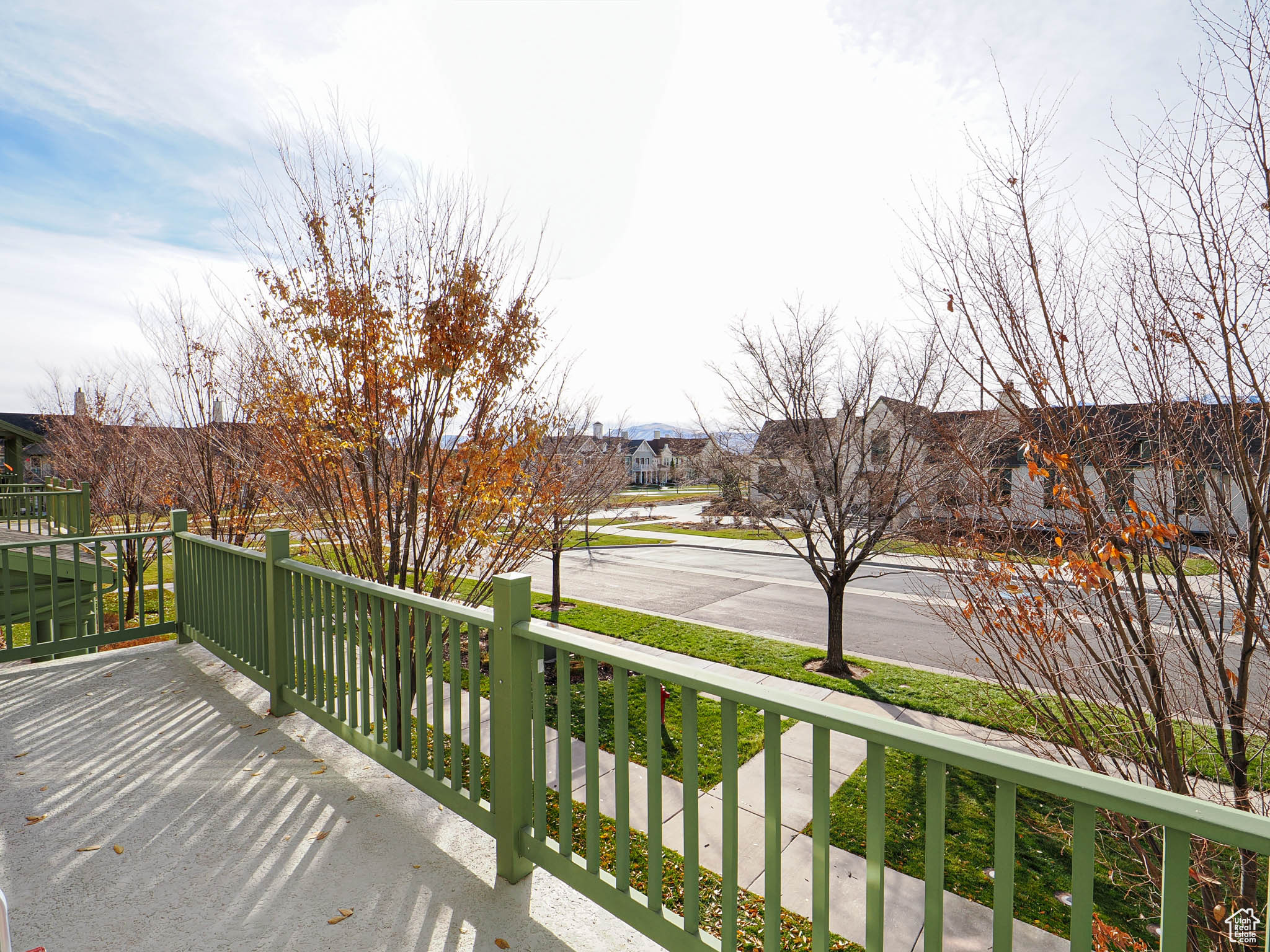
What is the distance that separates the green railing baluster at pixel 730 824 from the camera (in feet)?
5.90

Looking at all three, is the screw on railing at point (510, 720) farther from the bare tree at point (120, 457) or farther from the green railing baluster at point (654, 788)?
the bare tree at point (120, 457)

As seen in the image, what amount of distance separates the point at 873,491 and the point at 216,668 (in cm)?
737

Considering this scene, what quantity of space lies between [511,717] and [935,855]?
1566 millimetres

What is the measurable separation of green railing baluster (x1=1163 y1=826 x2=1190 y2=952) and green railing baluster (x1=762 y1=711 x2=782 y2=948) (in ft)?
2.62

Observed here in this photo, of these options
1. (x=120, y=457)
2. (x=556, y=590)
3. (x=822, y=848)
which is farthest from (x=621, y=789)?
(x=120, y=457)

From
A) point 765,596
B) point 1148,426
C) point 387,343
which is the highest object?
point 387,343

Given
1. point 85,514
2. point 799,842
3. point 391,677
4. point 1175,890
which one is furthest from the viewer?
point 85,514

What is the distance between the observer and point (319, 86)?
4.35m

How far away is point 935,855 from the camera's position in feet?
4.69

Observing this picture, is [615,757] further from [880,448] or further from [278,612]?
[880,448]

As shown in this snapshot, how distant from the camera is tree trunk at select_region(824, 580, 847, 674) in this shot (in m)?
8.42

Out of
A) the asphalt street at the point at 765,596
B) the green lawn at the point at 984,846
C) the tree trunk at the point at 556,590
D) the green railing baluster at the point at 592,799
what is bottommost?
the asphalt street at the point at 765,596

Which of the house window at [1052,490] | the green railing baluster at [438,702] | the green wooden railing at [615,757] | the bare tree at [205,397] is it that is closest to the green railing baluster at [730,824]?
the green wooden railing at [615,757]
